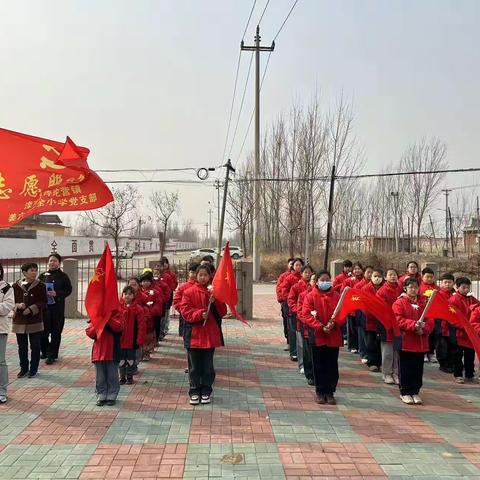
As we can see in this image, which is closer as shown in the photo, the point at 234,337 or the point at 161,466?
the point at 161,466

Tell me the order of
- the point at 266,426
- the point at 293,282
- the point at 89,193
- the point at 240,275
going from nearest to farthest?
the point at 266,426 → the point at 89,193 → the point at 293,282 → the point at 240,275

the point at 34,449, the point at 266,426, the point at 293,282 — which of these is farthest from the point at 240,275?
the point at 34,449

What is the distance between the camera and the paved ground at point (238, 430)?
373 cm

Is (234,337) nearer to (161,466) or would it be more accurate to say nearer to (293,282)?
(293,282)

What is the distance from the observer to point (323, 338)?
5398 mm

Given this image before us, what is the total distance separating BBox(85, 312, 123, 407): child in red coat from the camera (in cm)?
525

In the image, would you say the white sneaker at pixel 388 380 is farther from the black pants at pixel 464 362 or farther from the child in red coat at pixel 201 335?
the child in red coat at pixel 201 335

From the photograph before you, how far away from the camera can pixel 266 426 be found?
464 centimetres

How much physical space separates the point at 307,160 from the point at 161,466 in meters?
21.7

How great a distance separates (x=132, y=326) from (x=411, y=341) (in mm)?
3399

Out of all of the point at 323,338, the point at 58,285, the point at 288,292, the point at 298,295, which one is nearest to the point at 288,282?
the point at 288,292

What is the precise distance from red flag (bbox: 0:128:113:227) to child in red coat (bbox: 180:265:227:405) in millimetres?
1901

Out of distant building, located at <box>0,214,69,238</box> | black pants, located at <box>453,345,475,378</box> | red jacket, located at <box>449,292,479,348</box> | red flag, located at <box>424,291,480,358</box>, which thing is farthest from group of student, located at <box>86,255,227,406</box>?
distant building, located at <box>0,214,69,238</box>

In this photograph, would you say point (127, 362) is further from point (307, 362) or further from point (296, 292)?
point (296, 292)
